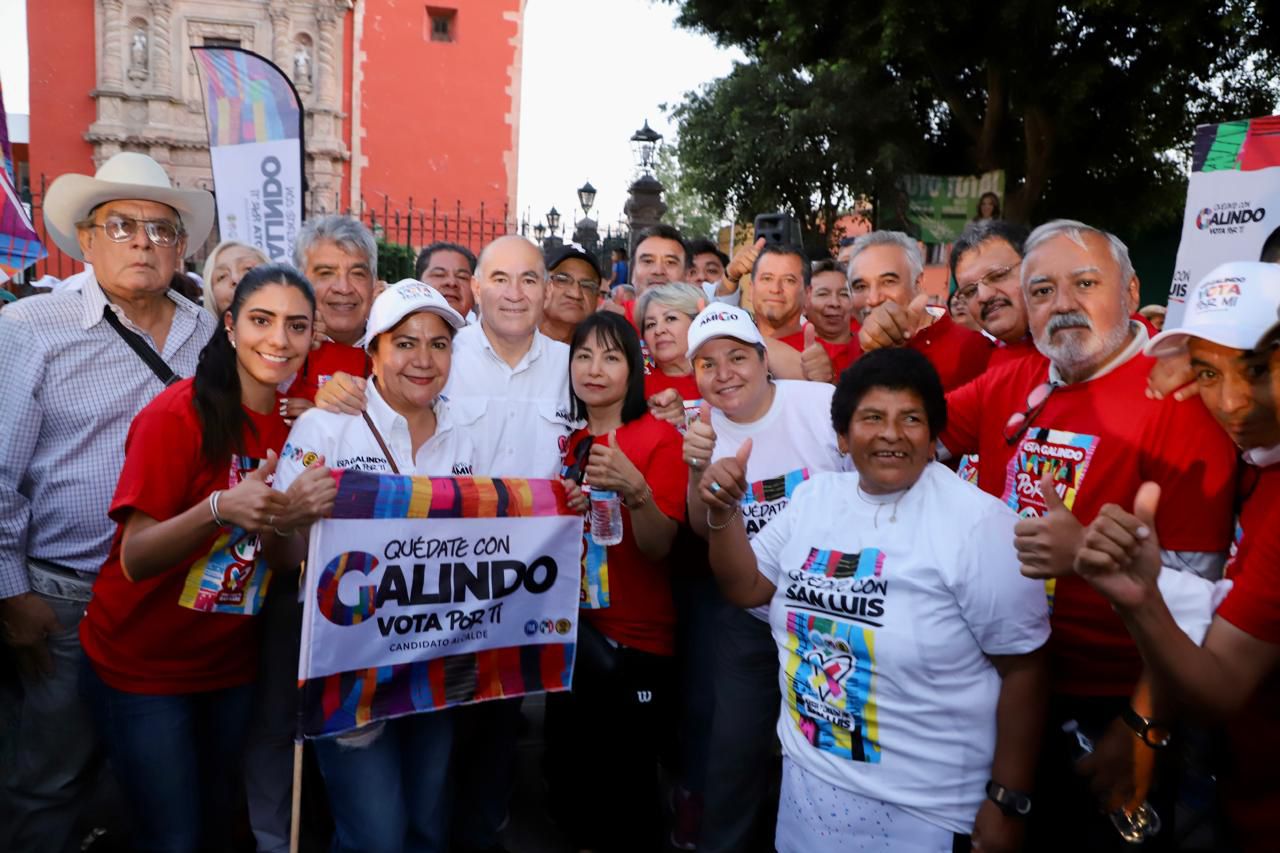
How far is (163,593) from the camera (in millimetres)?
2873

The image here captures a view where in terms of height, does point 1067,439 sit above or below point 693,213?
below

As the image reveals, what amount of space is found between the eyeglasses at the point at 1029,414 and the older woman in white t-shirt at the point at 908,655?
16.5 inches

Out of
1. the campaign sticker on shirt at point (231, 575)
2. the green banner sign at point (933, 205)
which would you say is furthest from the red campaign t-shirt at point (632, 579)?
the green banner sign at point (933, 205)

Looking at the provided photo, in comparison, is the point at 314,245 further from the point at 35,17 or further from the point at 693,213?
the point at 693,213

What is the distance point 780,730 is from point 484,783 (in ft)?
4.85

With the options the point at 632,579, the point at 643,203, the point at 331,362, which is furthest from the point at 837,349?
the point at 643,203

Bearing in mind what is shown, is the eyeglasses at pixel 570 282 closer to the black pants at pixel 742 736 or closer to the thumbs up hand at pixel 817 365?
the thumbs up hand at pixel 817 365

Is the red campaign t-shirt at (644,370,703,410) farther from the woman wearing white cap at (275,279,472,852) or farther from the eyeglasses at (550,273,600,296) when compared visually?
the woman wearing white cap at (275,279,472,852)

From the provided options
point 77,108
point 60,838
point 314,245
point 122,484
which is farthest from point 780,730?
point 77,108

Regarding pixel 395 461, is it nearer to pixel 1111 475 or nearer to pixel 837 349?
pixel 1111 475

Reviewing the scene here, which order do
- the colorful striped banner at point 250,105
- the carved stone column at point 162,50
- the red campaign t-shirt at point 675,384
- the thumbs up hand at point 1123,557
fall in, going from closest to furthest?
the thumbs up hand at point 1123,557 → the red campaign t-shirt at point 675,384 → the colorful striped banner at point 250,105 → the carved stone column at point 162,50

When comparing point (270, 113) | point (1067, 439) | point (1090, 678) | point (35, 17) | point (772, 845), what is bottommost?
point (772, 845)

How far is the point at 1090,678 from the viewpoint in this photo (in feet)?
8.64

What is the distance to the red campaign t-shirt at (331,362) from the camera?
13.0 ft
